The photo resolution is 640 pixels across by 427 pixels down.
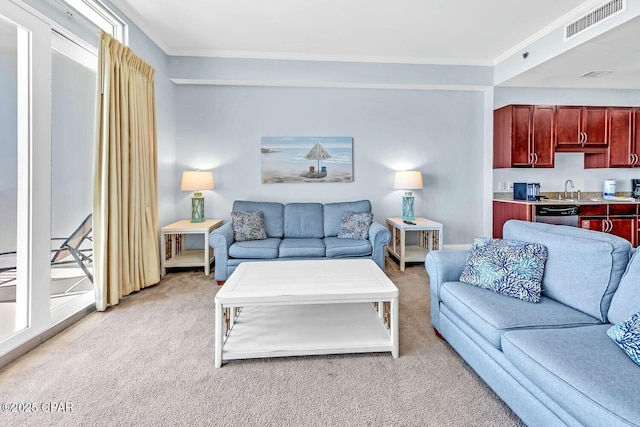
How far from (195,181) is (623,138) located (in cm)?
585

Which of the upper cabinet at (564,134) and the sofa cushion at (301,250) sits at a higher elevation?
the upper cabinet at (564,134)

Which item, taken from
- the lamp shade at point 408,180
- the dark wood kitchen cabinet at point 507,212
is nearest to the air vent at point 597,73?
the dark wood kitchen cabinet at point 507,212

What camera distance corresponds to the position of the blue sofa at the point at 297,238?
3.40 m

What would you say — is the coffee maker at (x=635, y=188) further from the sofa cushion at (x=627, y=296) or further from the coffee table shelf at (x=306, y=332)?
the coffee table shelf at (x=306, y=332)

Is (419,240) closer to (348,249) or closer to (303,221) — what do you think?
(348,249)

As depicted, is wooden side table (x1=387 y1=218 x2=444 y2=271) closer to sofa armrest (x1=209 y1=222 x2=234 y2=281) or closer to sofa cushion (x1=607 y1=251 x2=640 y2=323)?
sofa armrest (x1=209 y1=222 x2=234 y2=281)

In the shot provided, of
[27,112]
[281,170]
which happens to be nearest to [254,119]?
[281,170]

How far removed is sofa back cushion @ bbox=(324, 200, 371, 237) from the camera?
13.4 ft

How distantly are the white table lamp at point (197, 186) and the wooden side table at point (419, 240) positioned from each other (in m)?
2.46

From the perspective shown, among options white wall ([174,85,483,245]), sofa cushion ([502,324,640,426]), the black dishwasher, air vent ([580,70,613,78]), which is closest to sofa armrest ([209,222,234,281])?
white wall ([174,85,483,245])

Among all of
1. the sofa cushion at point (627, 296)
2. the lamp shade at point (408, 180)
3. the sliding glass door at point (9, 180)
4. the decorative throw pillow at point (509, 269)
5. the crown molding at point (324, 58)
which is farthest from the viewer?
the lamp shade at point (408, 180)

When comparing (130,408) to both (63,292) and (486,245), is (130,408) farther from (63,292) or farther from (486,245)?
(486,245)

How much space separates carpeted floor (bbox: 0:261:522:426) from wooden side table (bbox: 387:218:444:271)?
1716 mm

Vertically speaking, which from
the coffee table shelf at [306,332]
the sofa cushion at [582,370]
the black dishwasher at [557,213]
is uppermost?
the black dishwasher at [557,213]
